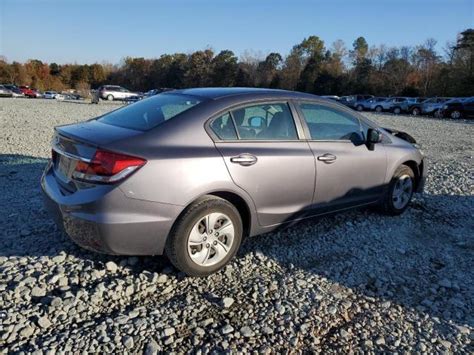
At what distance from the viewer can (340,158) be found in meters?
4.17

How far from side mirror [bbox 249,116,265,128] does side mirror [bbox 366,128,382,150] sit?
141 centimetres

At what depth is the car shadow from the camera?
3383 mm

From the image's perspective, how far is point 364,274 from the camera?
3.63 metres

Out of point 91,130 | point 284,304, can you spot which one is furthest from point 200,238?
point 91,130

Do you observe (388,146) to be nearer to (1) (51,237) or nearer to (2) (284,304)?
(2) (284,304)

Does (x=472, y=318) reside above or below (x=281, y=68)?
below

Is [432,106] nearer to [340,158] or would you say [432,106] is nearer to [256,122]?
[340,158]

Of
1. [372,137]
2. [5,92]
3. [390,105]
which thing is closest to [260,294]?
[372,137]

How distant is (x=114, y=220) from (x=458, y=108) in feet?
101

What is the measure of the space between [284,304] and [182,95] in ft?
7.18

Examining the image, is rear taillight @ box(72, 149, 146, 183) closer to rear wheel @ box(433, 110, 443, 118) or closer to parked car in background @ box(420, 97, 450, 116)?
rear wheel @ box(433, 110, 443, 118)

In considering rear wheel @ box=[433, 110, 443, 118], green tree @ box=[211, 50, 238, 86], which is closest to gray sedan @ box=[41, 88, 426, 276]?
rear wheel @ box=[433, 110, 443, 118]

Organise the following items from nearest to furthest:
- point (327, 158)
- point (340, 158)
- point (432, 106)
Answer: point (327, 158)
point (340, 158)
point (432, 106)

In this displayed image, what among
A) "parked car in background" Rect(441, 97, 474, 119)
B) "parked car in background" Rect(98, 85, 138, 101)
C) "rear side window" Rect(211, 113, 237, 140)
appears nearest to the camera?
"rear side window" Rect(211, 113, 237, 140)
